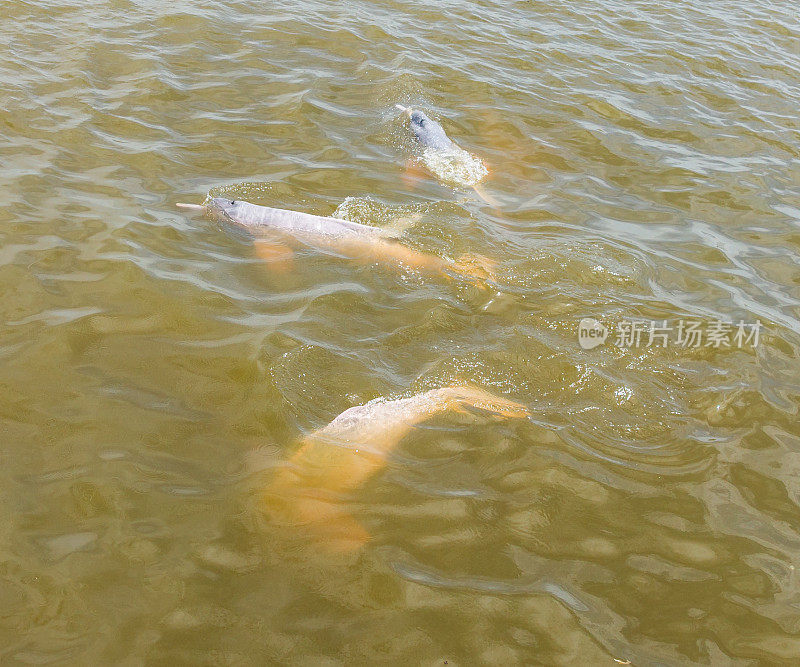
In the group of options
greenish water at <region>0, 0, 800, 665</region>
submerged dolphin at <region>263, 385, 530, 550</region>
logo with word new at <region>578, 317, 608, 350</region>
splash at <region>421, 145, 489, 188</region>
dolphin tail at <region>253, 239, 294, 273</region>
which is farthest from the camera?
splash at <region>421, 145, 489, 188</region>

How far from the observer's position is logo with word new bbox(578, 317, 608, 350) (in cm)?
649

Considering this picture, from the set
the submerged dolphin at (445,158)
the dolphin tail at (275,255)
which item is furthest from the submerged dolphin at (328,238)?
the submerged dolphin at (445,158)

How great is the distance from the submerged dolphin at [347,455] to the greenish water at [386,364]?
0.36ft

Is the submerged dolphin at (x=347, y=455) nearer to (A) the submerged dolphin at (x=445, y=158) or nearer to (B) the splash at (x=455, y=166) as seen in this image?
(A) the submerged dolphin at (x=445, y=158)

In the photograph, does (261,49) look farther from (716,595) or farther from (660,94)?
(716,595)

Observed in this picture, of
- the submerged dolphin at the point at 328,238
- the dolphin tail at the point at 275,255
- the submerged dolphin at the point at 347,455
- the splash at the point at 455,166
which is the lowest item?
the submerged dolphin at the point at 347,455

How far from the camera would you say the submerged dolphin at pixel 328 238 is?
24.2 ft

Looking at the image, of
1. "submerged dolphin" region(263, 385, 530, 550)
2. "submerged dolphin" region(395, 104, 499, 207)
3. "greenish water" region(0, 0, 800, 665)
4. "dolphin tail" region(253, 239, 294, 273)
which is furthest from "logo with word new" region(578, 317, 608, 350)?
"dolphin tail" region(253, 239, 294, 273)

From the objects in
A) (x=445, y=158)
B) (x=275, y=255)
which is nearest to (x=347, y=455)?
(x=275, y=255)

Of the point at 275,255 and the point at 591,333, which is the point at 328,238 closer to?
the point at 275,255

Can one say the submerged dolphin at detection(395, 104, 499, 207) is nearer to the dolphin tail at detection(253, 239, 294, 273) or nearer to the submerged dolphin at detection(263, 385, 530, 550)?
the dolphin tail at detection(253, 239, 294, 273)

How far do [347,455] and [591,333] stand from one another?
2744 millimetres

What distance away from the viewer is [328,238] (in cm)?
759

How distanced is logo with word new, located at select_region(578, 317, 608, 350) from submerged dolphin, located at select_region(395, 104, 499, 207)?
2.60 meters
